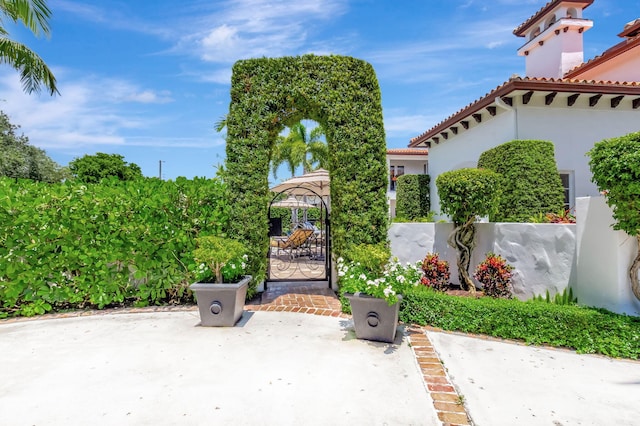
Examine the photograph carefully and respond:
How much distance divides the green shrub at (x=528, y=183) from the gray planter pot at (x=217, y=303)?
5.99 meters

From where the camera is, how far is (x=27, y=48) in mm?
12117

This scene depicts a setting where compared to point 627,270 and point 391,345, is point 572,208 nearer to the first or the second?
point 627,270

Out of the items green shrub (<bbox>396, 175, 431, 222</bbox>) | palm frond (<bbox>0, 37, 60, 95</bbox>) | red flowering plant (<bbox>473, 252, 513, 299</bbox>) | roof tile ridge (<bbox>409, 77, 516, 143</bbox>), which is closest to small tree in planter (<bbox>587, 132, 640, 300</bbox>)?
red flowering plant (<bbox>473, 252, 513, 299</bbox>)

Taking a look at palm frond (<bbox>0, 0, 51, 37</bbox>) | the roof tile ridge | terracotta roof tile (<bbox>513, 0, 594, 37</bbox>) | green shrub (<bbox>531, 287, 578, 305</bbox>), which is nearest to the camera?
green shrub (<bbox>531, 287, 578, 305</bbox>)

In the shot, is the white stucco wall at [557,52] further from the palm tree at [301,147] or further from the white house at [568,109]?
the palm tree at [301,147]

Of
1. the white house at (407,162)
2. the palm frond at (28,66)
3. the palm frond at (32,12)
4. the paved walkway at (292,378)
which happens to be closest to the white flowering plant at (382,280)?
the paved walkway at (292,378)

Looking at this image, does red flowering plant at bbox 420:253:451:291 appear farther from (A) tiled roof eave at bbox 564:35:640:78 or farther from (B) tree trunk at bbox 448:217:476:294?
(A) tiled roof eave at bbox 564:35:640:78

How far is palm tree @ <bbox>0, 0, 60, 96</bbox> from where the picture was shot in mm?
10266

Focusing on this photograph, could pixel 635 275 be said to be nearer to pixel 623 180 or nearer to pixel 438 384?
pixel 623 180

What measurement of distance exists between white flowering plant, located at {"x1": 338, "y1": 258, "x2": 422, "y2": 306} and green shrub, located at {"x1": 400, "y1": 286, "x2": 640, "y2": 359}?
0.88 m

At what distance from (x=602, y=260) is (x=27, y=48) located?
17976 millimetres

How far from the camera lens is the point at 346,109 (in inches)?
239

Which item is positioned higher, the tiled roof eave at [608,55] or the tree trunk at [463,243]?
the tiled roof eave at [608,55]

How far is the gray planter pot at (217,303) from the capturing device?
Answer: 199 inches
